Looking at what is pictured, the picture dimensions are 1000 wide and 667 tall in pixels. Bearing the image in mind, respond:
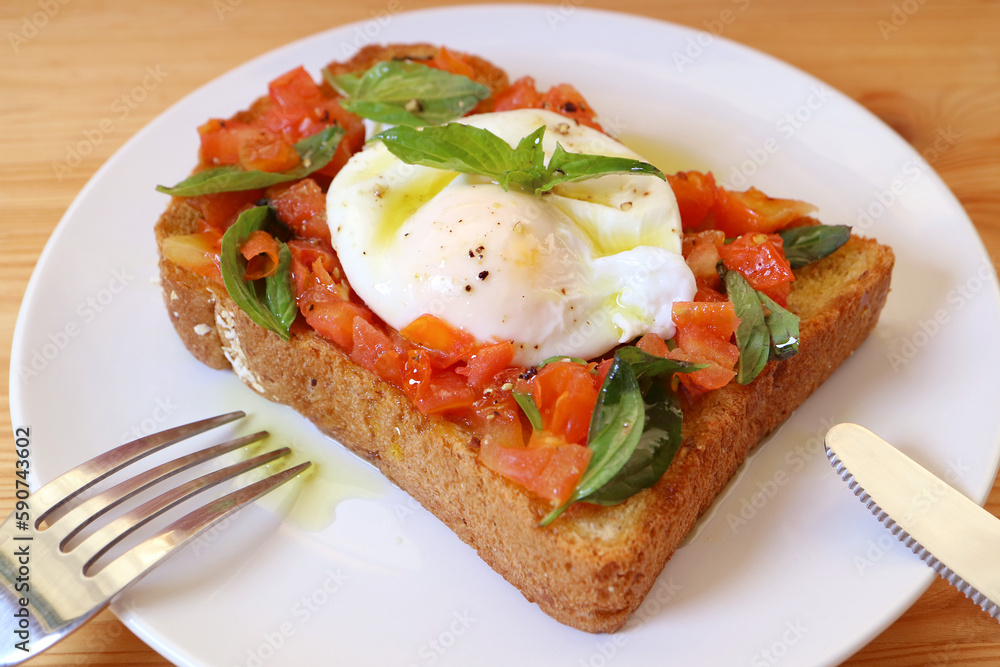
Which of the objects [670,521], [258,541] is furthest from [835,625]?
[258,541]

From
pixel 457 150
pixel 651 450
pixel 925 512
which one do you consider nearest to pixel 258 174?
pixel 457 150

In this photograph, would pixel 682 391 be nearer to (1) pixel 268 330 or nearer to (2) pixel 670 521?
(2) pixel 670 521

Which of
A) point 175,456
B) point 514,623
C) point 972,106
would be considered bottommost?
point 514,623

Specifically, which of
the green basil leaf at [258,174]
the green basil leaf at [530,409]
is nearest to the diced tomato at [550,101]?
the green basil leaf at [258,174]

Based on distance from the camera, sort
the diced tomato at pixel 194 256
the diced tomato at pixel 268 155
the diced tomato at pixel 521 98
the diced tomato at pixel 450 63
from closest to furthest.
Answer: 1. the diced tomato at pixel 194 256
2. the diced tomato at pixel 268 155
3. the diced tomato at pixel 521 98
4. the diced tomato at pixel 450 63

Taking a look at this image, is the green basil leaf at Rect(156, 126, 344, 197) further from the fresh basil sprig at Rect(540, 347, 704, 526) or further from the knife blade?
the knife blade

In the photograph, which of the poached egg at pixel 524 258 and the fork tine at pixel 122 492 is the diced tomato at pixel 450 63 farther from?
the fork tine at pixel 122 492

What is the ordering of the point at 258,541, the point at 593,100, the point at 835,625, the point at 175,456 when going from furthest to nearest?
the point at 593,100
the point at 175,456
the point at 258,541
the point at 835,625
